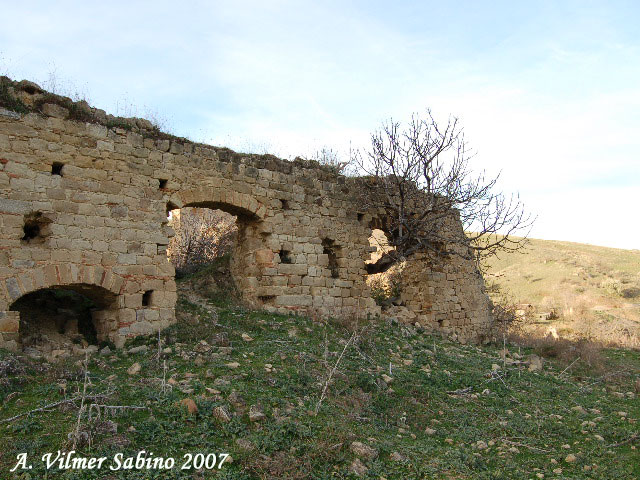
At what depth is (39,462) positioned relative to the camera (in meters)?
3.91

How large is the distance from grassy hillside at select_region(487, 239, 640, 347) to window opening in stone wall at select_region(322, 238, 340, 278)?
4.56 meters

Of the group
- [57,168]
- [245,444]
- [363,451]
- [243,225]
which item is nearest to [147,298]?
[57,168]

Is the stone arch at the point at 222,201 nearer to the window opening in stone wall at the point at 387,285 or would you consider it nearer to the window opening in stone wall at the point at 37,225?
the window opening in stone wall at the point at 37,225

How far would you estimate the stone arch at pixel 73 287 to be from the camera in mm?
6316

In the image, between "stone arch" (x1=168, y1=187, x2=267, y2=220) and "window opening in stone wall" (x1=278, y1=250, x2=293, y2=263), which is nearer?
"stone arch" (x1=168, y1=187, x2=267, y2=220)

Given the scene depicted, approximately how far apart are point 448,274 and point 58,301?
26.9 feet

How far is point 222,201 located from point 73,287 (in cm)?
271

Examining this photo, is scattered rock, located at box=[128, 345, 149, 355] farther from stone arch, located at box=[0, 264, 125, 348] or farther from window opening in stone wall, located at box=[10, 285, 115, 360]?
window opening in stone wall, located at box=[10, 285, 115, 360]

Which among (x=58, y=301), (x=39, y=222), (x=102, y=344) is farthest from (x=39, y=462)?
(x=58, y=301)

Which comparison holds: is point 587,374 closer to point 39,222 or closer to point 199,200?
point 199,200

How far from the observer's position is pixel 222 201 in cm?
855

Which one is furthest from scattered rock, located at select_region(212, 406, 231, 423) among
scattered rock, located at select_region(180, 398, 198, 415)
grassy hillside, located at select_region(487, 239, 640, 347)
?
grassy hillside, located at select_region(487, 239, 640, 347)

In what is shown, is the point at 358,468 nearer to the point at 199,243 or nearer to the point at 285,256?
the point at 285,256

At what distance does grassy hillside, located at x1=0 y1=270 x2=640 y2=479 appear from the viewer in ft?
14.3
